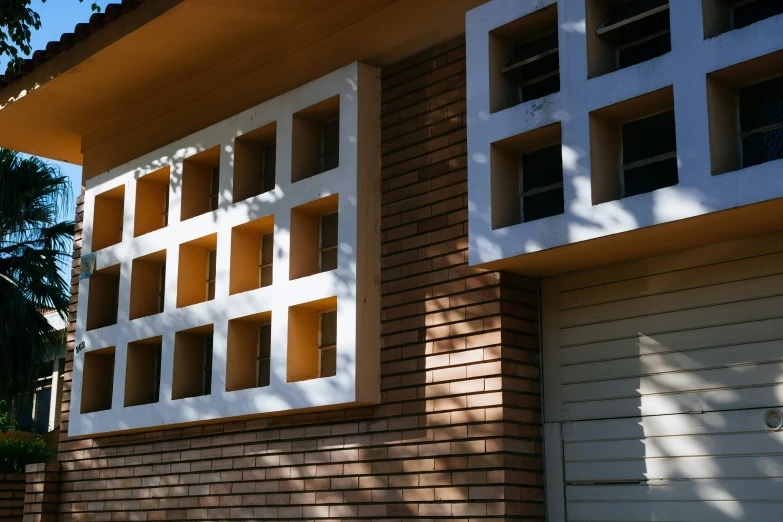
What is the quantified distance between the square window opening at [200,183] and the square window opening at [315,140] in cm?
134

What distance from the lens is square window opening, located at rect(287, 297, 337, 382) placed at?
988 cm

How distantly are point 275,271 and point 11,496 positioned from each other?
21.2 ft

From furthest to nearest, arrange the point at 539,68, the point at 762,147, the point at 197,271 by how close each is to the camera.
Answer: the point at 197,271
the point at 539,68
the point at 762,147

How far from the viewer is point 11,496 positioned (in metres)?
14.3

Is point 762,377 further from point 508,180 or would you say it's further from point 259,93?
point 259,93

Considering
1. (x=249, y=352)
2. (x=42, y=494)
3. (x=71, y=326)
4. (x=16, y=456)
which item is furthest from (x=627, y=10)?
(x=16, y=456)

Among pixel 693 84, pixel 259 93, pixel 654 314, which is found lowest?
pixel 654 314

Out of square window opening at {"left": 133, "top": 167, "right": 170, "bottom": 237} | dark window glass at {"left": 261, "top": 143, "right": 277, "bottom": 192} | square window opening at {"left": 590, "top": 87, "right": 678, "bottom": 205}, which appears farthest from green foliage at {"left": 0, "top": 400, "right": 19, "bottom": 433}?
square window opening at {"left": 590, "top": 87, "right": 678, "bottom": 205}

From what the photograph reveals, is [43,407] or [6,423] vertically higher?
[43,407]

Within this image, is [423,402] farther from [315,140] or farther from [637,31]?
[637,31]

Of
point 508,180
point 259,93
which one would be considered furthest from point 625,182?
point 259,93

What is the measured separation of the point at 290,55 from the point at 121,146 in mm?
3184

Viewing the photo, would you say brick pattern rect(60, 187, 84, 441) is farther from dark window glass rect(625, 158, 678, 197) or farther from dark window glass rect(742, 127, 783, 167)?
dark window glass rect(742, 127, 783, 167)

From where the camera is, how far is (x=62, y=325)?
27.7 meters
